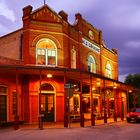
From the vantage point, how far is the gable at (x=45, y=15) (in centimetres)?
2817

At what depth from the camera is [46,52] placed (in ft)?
93.5

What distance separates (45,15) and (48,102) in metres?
7.44

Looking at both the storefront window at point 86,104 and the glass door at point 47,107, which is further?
the storefront window at point 86,104

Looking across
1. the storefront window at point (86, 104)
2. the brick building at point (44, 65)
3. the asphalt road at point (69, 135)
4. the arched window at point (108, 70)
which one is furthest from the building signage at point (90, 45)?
the asphalt road at point (69, 135)

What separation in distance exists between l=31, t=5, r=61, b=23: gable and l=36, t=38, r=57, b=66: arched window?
1.82 metres

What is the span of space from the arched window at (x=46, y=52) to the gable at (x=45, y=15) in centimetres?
182

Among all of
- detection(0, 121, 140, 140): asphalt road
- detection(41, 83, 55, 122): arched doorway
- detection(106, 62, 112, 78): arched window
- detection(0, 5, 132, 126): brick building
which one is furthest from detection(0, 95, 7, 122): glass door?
detection(106, 62, 112, 78): arched window

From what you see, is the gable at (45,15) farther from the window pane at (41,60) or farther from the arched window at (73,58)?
the arched window at (73,58)

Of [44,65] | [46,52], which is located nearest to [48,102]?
[44,65]

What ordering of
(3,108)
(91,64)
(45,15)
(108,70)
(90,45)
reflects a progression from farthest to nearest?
(108,70)
(91,64)
(90,45)
(45,15)
(3,108)

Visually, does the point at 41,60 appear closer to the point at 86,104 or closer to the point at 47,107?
the point at 47,107

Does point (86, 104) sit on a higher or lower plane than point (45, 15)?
lower

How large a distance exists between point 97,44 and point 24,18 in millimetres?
11322

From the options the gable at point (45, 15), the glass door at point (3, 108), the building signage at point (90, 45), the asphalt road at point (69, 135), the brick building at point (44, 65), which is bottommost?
the asphalt road at point (69, 135)
